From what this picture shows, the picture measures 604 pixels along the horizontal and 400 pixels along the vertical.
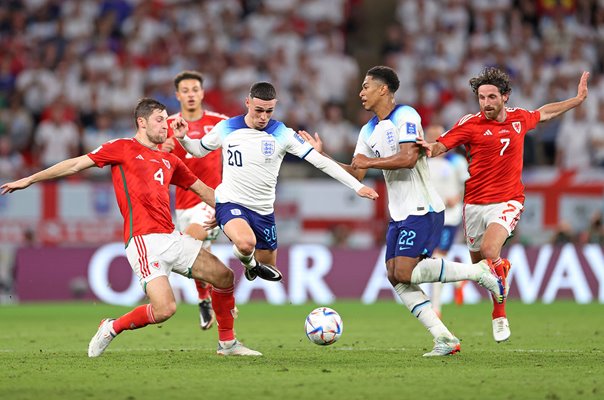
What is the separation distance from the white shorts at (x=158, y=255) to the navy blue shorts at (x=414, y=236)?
179cm

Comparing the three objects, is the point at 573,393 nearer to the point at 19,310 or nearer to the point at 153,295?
the point at 153,295

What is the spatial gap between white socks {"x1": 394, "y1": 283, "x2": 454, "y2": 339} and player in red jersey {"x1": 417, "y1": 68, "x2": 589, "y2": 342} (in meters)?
0.94

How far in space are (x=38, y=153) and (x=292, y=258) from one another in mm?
5278

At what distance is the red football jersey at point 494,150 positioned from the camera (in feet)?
34.7

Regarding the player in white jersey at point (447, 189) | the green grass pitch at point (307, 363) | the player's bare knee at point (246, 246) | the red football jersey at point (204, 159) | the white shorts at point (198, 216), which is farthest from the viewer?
the player in white jersey at point (447, 189)

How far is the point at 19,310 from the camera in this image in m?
16.7

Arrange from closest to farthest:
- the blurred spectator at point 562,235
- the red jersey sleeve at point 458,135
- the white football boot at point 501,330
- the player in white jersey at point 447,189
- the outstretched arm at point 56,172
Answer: the outstretched arm at point 56,172 → the red jersey sleeve at point 458,135 → the white football boot at point 501,330 → the player in white jersey at point 447,189 → the blurred spectator at point 562,235

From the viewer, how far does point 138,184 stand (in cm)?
979

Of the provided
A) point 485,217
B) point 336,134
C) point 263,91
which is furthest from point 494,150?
point 336,134

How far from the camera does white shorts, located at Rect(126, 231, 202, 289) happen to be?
31.6 ft

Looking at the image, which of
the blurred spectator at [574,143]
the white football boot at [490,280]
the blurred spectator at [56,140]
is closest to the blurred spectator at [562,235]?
the blurred spectator at [574,143]

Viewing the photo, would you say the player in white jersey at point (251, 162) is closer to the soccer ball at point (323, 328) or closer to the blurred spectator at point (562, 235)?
the soccer ball at point (323, 328)

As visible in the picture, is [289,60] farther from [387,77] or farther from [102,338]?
[102,338]

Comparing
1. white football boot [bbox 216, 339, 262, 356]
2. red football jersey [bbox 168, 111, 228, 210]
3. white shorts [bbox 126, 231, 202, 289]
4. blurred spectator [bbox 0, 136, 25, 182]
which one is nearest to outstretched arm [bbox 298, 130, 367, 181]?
white shorts [bbox 126, 231, 202, 289]
